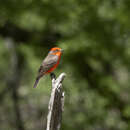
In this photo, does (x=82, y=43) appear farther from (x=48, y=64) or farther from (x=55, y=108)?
(x=55, y=108)

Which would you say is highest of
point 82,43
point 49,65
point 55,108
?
point 82,43

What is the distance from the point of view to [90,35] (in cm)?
877

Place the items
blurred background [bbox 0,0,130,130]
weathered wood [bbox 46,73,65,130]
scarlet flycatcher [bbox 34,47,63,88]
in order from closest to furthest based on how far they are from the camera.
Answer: weathered wood [bbox 46,73,65,130] < scarlet flycatcher [bbox 34,47,63,88] < blurred background [bbox 0,0,130,130]

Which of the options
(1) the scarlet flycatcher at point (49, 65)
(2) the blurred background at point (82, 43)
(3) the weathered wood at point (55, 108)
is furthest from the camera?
(2) the blurred background at point (82, 43)

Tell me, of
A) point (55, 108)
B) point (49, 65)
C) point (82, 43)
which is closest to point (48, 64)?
point (49, 65)

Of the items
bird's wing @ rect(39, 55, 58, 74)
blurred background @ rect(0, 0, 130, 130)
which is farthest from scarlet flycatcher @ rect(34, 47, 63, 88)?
blurred background @ rect(0, 0, 130, 130)

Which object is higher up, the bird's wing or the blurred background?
the blurred background

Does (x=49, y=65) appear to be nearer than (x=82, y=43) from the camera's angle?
Yes

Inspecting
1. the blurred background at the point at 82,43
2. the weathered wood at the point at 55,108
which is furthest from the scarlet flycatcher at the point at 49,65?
the blurred background at the point at 82,43

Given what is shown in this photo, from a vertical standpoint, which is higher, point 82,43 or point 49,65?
point 82,43

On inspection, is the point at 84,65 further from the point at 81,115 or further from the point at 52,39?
the point at 81,115

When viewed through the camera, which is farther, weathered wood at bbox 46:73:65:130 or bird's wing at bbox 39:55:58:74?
bird's wing at bbox 39:55:58:74

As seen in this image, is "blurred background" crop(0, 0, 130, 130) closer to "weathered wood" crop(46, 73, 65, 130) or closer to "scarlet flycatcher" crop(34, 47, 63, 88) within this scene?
"scarlet flycatcher" crop(34, 47, 63, 88)

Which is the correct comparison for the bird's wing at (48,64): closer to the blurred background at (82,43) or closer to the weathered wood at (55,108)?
the weathered wood at (55,108)
